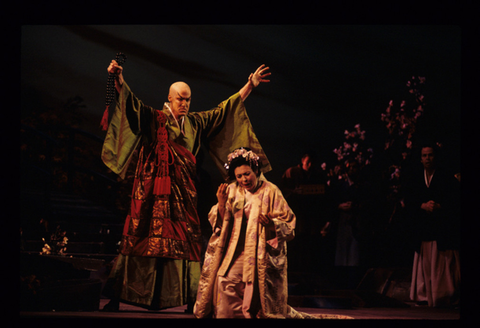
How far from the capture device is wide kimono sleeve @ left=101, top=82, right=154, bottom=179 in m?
4.71

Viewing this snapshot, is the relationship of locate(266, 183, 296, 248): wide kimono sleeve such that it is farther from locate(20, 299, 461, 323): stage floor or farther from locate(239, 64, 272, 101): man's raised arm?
locate(239, 64, 272, 101): man's raised arm

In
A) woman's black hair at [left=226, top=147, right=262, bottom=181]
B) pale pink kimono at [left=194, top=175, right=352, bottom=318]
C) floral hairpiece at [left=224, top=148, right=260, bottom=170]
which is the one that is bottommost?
pale pink kimono at [left=194, top=175, right=352, bottom=318]

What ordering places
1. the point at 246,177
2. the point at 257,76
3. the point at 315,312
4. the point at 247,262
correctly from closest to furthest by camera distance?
1. the point at 247,262
2. the point at 246,177
3. the point at 315,312
4. the point at 257,76

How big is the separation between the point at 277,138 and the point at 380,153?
1044mm

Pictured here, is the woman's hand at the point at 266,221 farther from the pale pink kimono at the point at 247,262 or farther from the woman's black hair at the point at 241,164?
the woman's black hair at the point at 241,164

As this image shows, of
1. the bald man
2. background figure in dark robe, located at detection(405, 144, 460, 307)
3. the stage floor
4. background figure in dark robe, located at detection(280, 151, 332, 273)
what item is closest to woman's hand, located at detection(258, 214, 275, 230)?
the bald man

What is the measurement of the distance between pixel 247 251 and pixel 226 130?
1.26m

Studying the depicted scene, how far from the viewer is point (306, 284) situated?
545 cm

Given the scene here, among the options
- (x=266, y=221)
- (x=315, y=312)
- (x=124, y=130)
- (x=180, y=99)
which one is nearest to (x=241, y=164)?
(x=266, y=221)

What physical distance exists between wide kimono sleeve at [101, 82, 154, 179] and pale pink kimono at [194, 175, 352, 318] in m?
0.94

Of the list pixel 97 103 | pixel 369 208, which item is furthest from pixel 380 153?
pixel 97 103

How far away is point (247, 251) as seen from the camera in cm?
436

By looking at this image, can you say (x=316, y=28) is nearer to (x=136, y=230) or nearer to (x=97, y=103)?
(x=97, y=103)

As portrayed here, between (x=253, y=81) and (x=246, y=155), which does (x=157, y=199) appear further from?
(x=253, y=81)
